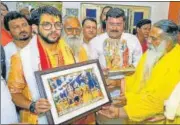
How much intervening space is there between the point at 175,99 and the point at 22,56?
76cm

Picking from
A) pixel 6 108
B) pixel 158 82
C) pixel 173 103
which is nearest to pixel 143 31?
pixel 158 82

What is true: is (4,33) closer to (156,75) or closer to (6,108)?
(6,108)

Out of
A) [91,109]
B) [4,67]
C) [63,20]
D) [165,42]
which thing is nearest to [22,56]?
[4,67]

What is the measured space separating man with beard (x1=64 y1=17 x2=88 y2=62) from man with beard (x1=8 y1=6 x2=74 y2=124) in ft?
0.15

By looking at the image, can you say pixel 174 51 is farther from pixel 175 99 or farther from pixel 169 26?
pixel 175 99

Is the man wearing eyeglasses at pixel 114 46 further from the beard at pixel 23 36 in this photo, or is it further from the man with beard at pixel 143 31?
the beard at pixel 23 36

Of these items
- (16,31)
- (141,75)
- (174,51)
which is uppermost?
(16,31)

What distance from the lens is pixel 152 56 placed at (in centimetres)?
142

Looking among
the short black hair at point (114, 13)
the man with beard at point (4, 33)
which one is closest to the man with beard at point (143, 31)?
the short black hair at point (114, 13)

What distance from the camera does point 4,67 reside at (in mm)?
1281

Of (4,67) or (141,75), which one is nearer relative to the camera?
(4,67)

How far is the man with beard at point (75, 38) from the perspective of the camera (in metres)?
Result: 1.34

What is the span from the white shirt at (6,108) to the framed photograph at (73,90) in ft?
0.50

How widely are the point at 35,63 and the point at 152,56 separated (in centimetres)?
56
